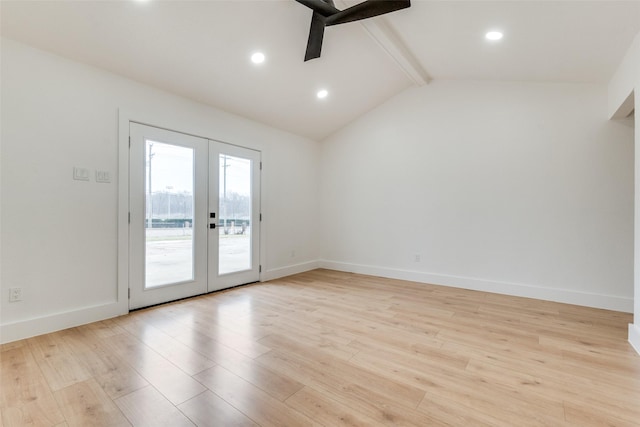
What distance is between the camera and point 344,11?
2463mm

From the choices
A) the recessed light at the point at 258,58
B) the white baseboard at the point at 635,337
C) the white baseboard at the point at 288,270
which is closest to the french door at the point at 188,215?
the white baseboard at the point at 288,270

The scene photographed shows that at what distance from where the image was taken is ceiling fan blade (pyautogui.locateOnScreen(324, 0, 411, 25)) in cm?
235

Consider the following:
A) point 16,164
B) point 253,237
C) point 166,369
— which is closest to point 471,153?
point 253,237

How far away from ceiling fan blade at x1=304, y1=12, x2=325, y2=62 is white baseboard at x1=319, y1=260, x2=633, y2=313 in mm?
3556

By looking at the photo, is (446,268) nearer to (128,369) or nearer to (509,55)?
(509,55)

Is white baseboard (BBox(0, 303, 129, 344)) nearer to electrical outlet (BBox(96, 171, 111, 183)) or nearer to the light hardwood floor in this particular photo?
the light hardwood floor

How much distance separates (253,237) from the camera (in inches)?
181

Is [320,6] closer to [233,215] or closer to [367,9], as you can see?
[367,9]

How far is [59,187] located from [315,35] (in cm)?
285

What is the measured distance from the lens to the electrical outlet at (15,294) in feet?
8.13

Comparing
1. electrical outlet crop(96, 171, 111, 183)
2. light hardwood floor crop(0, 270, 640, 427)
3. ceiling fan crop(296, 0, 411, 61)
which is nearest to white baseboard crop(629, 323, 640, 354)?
light hardwood floor crop(0, 270, 640, 427)

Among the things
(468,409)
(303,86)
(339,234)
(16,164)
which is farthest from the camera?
(339,234)

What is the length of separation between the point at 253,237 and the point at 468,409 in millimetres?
3620

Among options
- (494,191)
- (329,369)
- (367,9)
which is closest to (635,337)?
(494,191)
